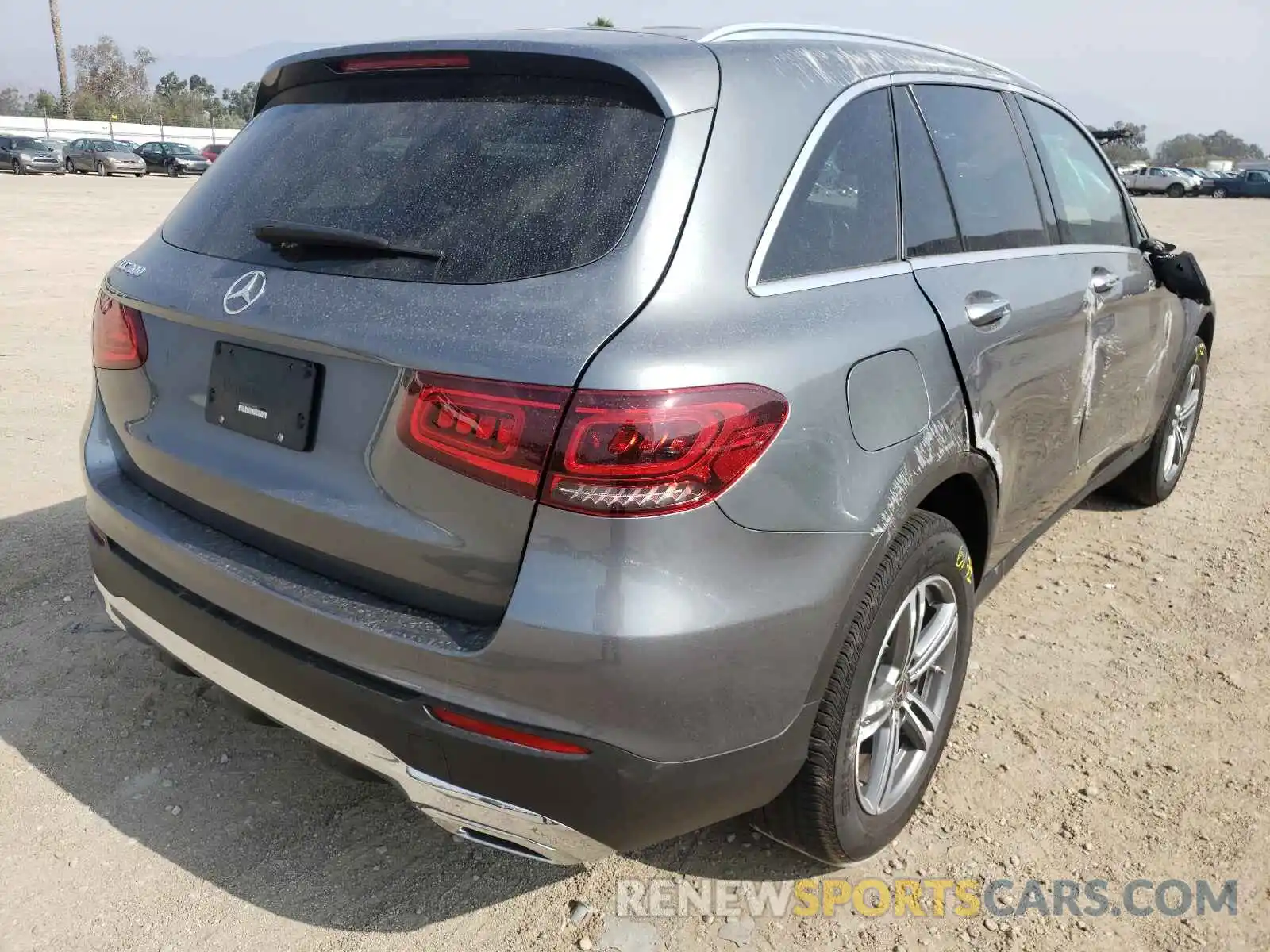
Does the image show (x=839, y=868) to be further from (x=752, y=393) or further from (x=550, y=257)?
(x=550, y=257)

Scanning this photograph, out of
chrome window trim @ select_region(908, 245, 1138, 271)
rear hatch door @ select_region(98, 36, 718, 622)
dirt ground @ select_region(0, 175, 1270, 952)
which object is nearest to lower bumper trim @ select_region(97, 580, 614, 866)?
rear hatch door @ select_region(98, 36, 718, 622)

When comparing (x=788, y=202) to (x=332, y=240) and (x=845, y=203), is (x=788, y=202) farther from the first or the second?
(x=332, y=240)

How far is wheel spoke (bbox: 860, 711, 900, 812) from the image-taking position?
2459mm

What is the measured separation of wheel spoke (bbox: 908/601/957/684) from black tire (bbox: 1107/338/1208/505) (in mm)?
2419

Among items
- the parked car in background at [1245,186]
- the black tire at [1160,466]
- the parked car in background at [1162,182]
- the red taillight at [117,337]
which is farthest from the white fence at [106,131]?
the red taillight at [117,337]

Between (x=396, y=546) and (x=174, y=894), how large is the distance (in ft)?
3.54

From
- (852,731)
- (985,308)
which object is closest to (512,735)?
(852,731)

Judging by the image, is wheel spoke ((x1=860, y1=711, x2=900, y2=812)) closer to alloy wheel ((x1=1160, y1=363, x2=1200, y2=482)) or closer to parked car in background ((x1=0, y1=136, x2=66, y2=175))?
alloy wheel ((x1=1160, y1=363, x2=1200, y2=482))

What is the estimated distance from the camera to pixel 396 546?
1892mm

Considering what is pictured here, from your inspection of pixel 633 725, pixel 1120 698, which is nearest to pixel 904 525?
pixel 633 725

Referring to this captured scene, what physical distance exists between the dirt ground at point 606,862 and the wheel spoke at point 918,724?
203mm

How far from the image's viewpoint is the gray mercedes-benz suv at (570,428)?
69.0 inches

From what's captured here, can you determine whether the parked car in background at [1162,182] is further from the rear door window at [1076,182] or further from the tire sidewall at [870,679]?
the tire sidewall at [870,679]

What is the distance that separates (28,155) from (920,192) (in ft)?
132
